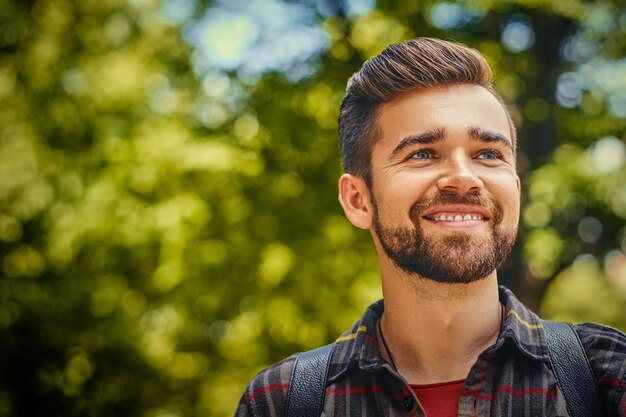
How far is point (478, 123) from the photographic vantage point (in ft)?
7.58

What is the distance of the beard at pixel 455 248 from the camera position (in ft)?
7.23

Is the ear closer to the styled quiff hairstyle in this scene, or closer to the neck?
the styled quiff hairstyle

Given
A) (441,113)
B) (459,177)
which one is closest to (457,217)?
(459,177)

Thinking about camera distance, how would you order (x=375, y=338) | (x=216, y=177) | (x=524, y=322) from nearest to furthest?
(x=524, y=322), (x=375, y=338), (x=216, y=177)

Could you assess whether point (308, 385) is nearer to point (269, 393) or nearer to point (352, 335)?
point (269, 393)

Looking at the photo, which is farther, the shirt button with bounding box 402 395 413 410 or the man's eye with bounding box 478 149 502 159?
the man's eye with bounding box 478 149 502 159

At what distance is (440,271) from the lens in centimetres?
221

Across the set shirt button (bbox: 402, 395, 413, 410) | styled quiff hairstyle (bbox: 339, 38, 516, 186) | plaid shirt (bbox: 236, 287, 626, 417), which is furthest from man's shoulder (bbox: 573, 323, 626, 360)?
styled quiff hairstyle (bbox: 339, 38, 516, 186)

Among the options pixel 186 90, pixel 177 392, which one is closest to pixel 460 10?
pixel 186 90

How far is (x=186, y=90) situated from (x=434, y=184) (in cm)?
709

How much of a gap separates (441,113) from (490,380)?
0.85 metres

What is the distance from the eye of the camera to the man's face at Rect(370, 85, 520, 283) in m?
2.21

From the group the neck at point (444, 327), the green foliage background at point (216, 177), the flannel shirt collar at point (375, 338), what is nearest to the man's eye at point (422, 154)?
the neck at point (444, 327)

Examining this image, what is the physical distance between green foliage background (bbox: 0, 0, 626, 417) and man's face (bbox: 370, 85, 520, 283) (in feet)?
19.1
